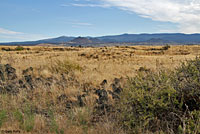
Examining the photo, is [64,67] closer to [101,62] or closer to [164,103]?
[101,62]

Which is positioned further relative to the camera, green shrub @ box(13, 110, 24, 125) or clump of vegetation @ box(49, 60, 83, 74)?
clump of vegetation @ box(49, 60, 83, 74)

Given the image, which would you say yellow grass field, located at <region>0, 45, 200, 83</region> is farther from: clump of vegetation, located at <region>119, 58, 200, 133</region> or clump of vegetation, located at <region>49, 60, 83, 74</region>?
→ clump of vegetation, located at <region>119, 58, 200, 133</region>

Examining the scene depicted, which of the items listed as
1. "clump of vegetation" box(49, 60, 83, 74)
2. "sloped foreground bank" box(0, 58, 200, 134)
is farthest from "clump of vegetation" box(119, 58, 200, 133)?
"clump of vegetation" box(49, 60, 83, 74)

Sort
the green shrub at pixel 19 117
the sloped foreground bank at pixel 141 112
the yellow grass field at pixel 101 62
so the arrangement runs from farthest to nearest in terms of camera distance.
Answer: the yellow grass field at pixel 101 62 < the green shrub at pixel 19 117 < the sloped foreground bank at pixel 141 112

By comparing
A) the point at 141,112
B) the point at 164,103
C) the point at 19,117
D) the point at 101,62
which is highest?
the point at 164,103

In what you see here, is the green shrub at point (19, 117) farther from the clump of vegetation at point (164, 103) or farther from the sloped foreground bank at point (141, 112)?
the clump of vegetation at point (164, 103)

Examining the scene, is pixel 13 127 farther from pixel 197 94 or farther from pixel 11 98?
pixel 197 94

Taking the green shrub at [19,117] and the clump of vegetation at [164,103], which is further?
the green shrub at [19,117]

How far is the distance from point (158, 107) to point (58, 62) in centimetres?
855

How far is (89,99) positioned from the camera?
5.84 meters

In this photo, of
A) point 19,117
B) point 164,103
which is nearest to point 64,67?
point 19,117

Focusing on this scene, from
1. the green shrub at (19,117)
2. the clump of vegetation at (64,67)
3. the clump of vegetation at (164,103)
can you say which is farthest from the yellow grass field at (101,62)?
the green shrub at (19,117)

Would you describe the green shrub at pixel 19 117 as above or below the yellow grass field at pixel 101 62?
below

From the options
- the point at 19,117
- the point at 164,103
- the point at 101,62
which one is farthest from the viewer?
the point at 101,62
